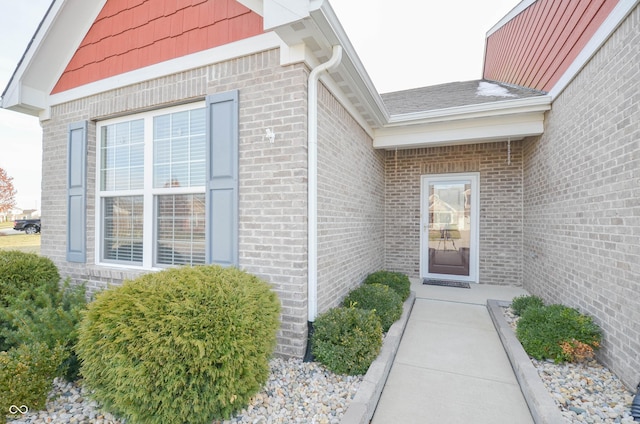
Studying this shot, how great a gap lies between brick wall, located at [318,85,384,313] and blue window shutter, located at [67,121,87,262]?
3527 mm

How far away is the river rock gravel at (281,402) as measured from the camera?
2127mm

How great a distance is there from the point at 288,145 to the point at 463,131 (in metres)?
3.58

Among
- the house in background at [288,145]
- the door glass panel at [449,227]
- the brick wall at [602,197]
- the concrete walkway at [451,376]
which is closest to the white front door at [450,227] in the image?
the door glass panel at [449,227]

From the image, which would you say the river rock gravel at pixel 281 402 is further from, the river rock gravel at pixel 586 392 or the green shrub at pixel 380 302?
the river rock gravel at pixel 586 392

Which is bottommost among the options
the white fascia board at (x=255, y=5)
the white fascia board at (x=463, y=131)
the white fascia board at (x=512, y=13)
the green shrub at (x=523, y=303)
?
the green shrub at (x=523, y=303)

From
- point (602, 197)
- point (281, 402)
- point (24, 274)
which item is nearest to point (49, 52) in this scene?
point (24, 274)

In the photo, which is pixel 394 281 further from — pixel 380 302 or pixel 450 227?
pixel 450 227

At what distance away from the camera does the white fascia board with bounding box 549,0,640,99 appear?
2.58 metres

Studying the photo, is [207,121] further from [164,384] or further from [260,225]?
[164,384]

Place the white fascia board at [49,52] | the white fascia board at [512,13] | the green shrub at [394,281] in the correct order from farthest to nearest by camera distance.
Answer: the white fascia board at [512,13], the green shrub at [394,281], the white fascia board at [49,52]

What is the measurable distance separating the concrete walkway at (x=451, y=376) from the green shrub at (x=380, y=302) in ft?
0.97

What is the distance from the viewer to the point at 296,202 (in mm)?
2934

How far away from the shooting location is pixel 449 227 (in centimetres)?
629

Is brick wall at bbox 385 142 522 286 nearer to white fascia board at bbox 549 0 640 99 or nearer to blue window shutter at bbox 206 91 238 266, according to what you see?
white fascia board at bbox 549 0 640 99
